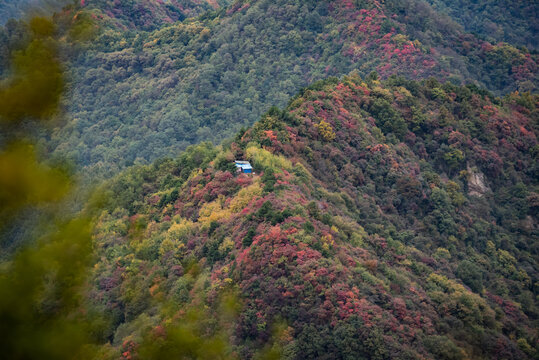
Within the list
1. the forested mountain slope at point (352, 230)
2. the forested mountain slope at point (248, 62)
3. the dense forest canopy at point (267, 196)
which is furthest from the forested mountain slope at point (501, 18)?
the forested mountain slope at point (352, 230)

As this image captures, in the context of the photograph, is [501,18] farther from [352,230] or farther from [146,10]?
[352,230]

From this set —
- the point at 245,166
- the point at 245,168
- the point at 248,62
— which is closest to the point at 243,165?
the point at 245,166

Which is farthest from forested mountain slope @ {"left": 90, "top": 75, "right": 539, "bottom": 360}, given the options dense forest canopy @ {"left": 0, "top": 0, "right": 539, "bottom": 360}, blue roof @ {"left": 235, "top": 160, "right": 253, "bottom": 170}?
blue roof @ {"left": 235, "top": 160, "right": 253, "bottom": 170}

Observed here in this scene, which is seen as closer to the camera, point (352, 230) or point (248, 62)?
point (352, 230)

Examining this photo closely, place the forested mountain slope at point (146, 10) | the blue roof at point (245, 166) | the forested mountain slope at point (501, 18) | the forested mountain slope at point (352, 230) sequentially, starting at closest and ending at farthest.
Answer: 1. the forested mountain slope at point (352, 230)
2. the blue roof at point (245, 166)
3. the forested mountain slope at point (146, 10)
4. the forested mountain slope at point (501, 18)

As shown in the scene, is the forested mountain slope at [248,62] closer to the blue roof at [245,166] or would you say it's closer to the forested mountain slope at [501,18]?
the forested mountain slope at [501,18]

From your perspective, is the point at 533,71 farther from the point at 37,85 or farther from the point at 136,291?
the point at 37,85
